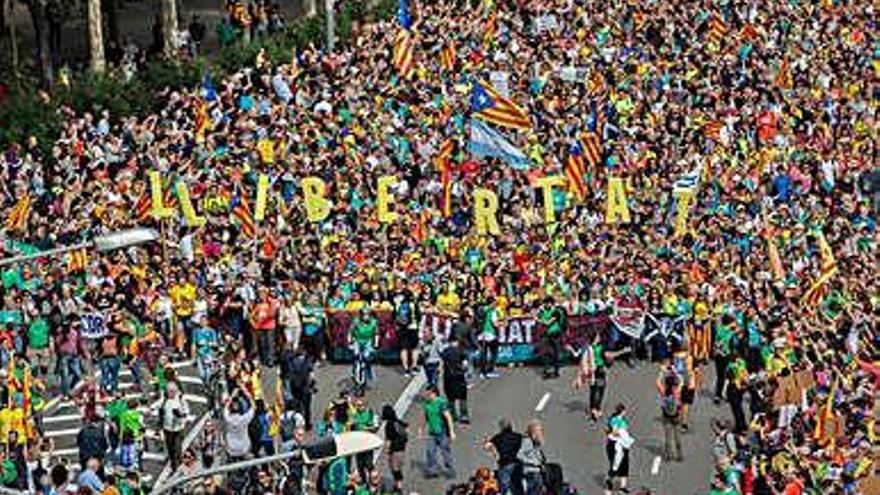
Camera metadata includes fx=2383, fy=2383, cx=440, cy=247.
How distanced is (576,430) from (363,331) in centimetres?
383

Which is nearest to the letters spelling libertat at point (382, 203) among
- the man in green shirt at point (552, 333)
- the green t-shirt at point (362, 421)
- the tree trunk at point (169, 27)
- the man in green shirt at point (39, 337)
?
the man in green shirt at point (552, 333)

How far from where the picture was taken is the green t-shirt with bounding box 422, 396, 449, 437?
3206cm

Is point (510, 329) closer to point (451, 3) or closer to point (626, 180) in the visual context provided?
point (626, 180)

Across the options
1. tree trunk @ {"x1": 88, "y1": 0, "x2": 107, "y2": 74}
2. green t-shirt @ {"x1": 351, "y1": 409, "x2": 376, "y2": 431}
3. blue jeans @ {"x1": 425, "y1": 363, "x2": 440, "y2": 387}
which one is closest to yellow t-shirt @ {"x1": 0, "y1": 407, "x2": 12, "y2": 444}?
green t-shirt @ {"x1": 351, "y1": 409, "x2": 376, "y2": 431}

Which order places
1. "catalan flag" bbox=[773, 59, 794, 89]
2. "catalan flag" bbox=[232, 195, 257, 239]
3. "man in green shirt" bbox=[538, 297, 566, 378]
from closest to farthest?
"man in green shirt" bbox=[538, 297, 566, 378] < "catalan flag" bbox=[232, 195, 257, 239] < "catalan flag" bbox=[773, 59, 794, 89]

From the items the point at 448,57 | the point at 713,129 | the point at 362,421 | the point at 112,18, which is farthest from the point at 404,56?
the point at 362,421

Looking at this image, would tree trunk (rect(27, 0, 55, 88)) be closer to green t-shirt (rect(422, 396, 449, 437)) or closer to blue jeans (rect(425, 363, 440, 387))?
blue jeans (rect(425, 363, 440, 387))

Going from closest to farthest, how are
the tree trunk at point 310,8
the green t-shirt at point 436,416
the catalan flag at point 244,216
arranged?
the green t-shirt at point 436,416, the catalan flag at point 244,216, the tree trunk at point 310,8

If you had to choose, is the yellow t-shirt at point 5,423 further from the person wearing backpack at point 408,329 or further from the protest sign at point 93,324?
the person wearing backpack at point 408,329

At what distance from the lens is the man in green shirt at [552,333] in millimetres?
37469

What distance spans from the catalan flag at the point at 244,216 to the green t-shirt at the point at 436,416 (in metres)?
9.56

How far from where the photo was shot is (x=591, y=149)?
144ft

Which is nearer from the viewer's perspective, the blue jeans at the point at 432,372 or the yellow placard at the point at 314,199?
the blue jeans at the point at 432,372

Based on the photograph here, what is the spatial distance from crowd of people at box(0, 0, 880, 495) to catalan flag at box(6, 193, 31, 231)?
0.25 ft
